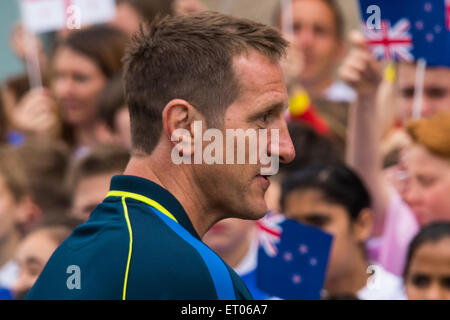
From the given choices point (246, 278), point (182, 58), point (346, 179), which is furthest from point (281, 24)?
point (182, 58)

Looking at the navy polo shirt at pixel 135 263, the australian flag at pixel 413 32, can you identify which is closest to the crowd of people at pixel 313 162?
the australian flag at pixel 413 32

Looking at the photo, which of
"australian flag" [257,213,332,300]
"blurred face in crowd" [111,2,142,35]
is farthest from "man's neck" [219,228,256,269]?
"blurred face in crowd" [111,2,142,35]

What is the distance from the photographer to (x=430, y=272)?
3744mm

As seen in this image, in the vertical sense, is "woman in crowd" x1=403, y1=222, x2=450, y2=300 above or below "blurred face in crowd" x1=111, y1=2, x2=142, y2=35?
below

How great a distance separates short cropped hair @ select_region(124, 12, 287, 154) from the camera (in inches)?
87.3

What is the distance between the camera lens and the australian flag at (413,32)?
3.91m

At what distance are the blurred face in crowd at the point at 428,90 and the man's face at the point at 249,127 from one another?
2512 millimetres

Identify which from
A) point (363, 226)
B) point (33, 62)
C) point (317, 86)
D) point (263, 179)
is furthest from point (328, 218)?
point (33, 62)

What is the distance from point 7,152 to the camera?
555cm

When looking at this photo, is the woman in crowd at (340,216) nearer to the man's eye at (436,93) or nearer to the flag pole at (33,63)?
the man's eye at (436,93)

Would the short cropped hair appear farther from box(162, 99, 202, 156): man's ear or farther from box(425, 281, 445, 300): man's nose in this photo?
box(425, 281, 445, 300): man's nose

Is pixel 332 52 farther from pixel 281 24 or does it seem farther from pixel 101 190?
pixel 101 190

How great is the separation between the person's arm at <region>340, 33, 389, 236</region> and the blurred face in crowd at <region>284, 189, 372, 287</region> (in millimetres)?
203

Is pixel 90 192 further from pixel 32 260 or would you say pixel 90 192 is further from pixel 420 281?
pixel 420 281
